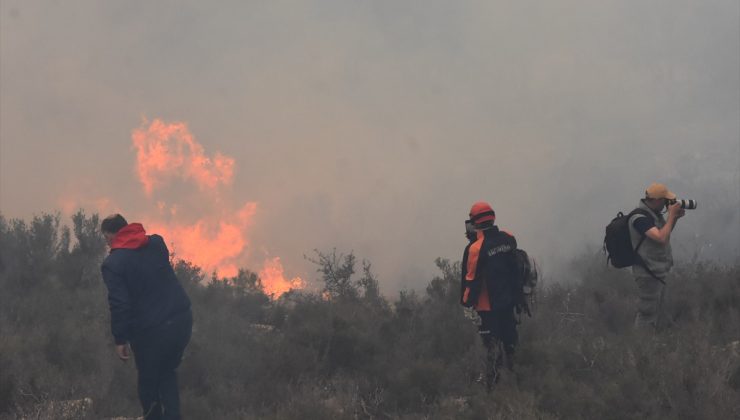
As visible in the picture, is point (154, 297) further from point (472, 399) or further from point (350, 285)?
point (350, 285)

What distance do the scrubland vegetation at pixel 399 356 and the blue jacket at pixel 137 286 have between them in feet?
4.87

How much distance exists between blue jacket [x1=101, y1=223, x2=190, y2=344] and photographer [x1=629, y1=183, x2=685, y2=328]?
455 centimetres

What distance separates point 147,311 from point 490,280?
9.98ft

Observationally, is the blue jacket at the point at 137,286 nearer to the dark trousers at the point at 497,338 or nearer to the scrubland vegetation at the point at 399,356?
the scrubland vegetation at the point at 399,356

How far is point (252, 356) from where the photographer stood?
312 inches

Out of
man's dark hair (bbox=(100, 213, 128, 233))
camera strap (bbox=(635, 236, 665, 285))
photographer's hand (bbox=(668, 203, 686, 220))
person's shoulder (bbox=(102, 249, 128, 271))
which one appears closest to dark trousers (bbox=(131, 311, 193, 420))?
person's shoulder (bbox=(102, 249, 128, 271))

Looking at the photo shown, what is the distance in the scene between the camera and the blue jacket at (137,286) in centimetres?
458

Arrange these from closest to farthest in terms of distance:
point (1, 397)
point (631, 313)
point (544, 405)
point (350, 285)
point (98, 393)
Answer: point (544, 405) → point (1, 397) → point (98, 393) → point (631, 313) → point (350, 285)

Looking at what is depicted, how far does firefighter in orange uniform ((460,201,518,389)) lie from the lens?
18.9ft

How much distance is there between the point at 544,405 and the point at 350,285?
6.88m

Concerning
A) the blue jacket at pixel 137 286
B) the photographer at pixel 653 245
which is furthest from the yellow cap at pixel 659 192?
the blue jacket at pixel 137 286

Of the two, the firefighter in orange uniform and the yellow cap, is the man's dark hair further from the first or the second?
the yellow cap

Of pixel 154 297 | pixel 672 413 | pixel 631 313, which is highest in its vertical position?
pixel 154 297

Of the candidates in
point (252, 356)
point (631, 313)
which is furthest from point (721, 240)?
point (252, 356)
